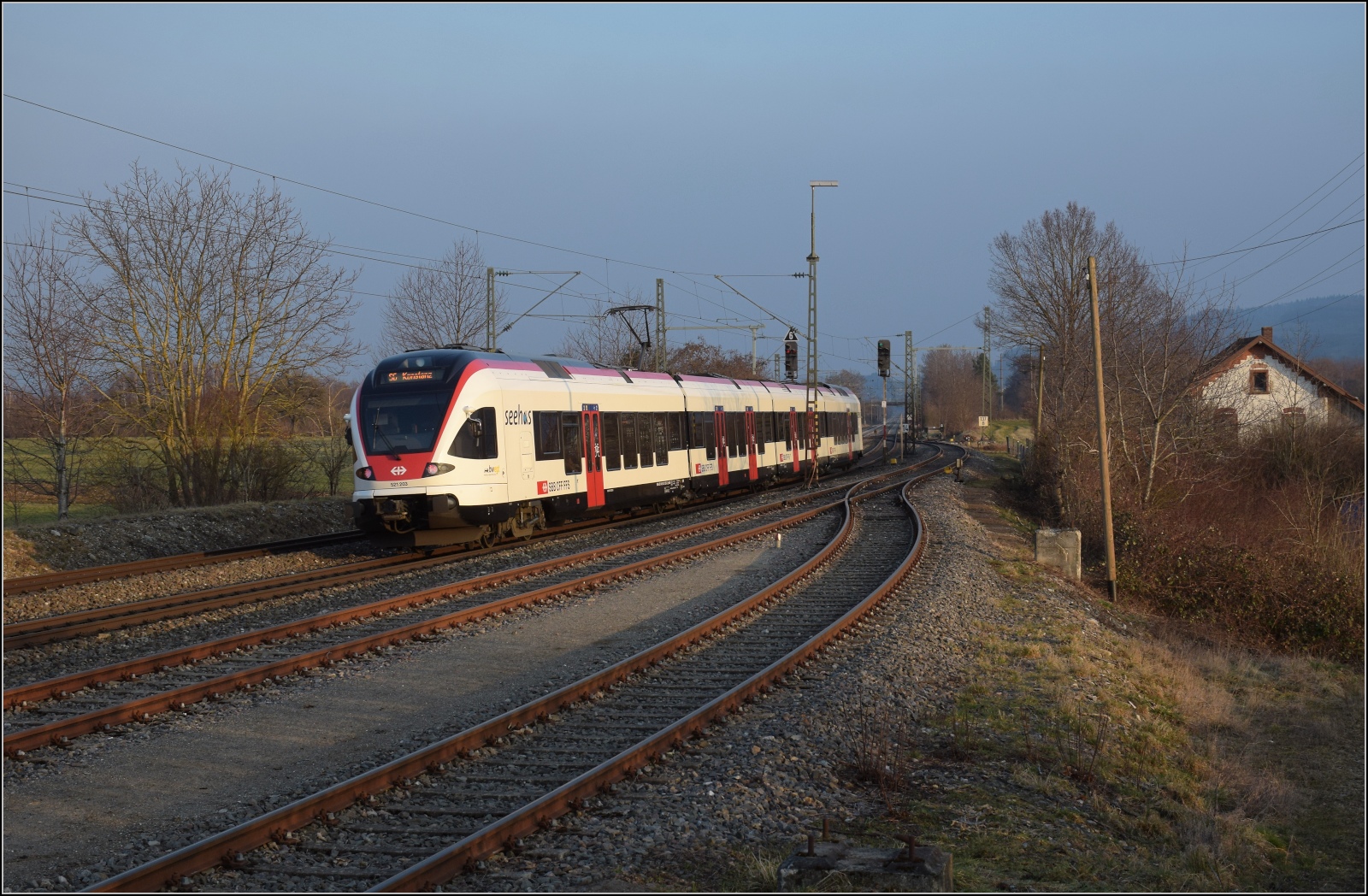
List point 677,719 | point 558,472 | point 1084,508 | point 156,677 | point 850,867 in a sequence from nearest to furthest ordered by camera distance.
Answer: point 850,867 < point 677,719 < point 156,677 < point 558,472 < point 1084,508

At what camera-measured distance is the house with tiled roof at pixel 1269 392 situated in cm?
2823

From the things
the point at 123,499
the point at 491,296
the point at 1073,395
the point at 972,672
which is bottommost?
the point at 972,672

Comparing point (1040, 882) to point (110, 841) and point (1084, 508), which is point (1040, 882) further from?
point (1084, 508)

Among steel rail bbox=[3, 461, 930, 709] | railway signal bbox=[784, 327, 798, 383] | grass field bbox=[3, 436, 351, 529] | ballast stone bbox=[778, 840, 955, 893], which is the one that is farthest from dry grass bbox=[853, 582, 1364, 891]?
railway signal bbox=[784, 327, 798, 383]

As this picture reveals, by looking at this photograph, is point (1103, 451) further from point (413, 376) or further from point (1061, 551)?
point (413, 376)

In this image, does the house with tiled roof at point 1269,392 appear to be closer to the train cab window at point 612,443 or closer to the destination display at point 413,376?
the train cab window at point 612,443

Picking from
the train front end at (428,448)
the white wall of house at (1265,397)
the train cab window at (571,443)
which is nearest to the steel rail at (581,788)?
the train front end at (428,448)

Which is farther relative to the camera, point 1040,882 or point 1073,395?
point 1073,395

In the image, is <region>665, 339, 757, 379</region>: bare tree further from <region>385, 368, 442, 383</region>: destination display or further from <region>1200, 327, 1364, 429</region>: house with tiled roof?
<region>385, 368, 442, 383</region>: destination display

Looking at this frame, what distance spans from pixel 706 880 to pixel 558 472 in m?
14.4

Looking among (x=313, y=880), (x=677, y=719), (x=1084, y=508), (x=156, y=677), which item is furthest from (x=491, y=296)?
(x=313, y=880)

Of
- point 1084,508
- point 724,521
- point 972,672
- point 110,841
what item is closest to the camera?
point 110,841

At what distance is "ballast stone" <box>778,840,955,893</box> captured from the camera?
15.6 feet

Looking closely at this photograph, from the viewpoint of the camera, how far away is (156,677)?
9102 millimetres
